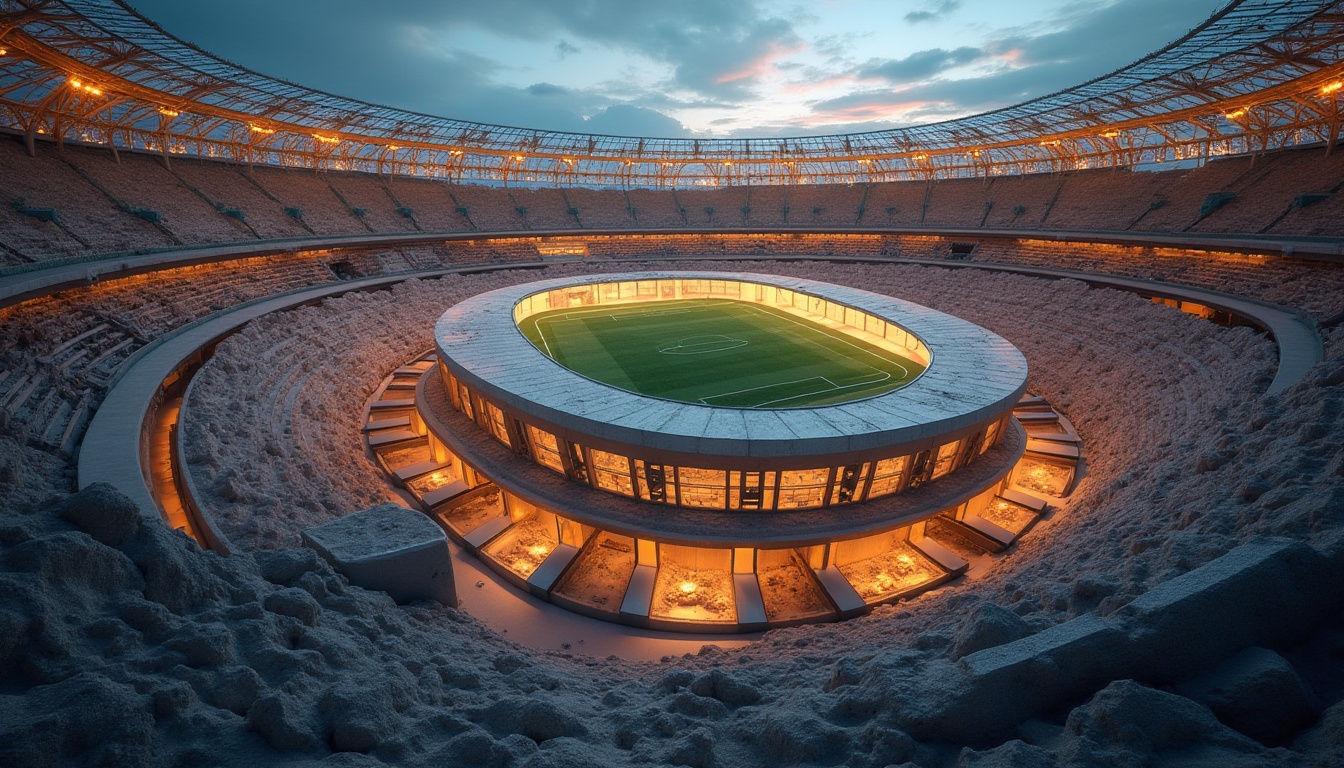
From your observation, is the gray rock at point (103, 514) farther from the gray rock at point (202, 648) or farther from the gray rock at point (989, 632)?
the gray rock at point (989, 632)

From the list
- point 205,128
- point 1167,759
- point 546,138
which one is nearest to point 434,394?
point 1167,759

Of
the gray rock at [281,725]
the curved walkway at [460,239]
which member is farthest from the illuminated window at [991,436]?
the gray rock at [281,725]

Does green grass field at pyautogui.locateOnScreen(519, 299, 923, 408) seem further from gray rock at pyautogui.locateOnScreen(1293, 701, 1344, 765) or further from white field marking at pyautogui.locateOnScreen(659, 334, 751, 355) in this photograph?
gray rock at pyautogui.locateOnScreen(1293, 701, 1344, 765)

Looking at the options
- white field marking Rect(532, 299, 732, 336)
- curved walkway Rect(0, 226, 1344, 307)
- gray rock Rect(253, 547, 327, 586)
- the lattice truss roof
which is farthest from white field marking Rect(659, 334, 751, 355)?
the lattice truss roof

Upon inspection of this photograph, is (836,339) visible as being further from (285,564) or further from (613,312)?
(285,564)

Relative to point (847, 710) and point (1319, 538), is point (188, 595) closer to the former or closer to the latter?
point (847, 710)

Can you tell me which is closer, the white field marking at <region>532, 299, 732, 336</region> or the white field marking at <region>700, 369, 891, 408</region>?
the white field marking at <region>700, 369, 891, 408</region>
